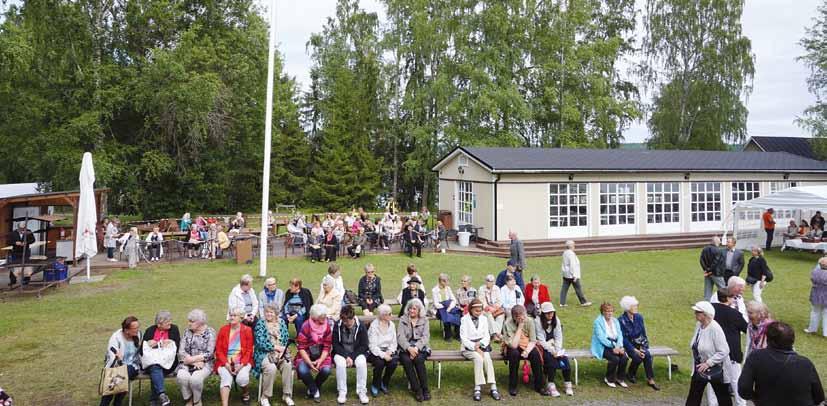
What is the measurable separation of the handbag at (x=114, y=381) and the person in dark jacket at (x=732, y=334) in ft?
19.9

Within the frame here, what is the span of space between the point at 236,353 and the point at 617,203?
17.1 meters

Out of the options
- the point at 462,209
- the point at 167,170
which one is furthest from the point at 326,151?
the point at 462,209

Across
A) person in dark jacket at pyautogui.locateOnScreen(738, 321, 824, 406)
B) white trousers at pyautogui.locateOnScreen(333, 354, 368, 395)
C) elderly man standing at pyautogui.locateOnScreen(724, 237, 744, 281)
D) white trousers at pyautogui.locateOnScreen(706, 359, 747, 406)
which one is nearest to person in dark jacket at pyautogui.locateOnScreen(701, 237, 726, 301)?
elderly man standing at pyautogui.locateOnScreen(724, 237, 744, 281)

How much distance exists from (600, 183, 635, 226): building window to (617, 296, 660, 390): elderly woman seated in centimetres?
1386

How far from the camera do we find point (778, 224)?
22.2 meters

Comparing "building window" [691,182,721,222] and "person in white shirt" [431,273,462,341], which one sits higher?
"building window" [691,182,721,222]

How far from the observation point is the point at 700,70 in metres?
33.8

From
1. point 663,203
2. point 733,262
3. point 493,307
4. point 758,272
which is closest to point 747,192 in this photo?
point 663,203

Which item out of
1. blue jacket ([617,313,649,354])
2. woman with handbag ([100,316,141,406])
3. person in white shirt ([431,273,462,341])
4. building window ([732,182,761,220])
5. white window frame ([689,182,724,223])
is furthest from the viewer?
building window ([732,182,761,220])

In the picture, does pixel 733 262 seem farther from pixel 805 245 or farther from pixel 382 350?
pixel 805 245

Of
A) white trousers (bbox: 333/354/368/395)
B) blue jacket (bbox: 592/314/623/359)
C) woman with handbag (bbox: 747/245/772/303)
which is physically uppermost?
woman with handbag (bbox: 747/245/772/303)

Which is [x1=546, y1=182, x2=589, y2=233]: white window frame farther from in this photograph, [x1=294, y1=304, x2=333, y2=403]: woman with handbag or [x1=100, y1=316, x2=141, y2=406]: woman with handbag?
[x1=100, y1=316, x2=141, y2=406]: woman with handbag

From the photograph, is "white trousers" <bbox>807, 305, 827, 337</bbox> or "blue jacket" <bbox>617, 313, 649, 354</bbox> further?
"white trousers" <bbox>807, 305, 827, 337</bbox>

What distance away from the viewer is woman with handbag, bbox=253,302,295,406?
605 centimetres
